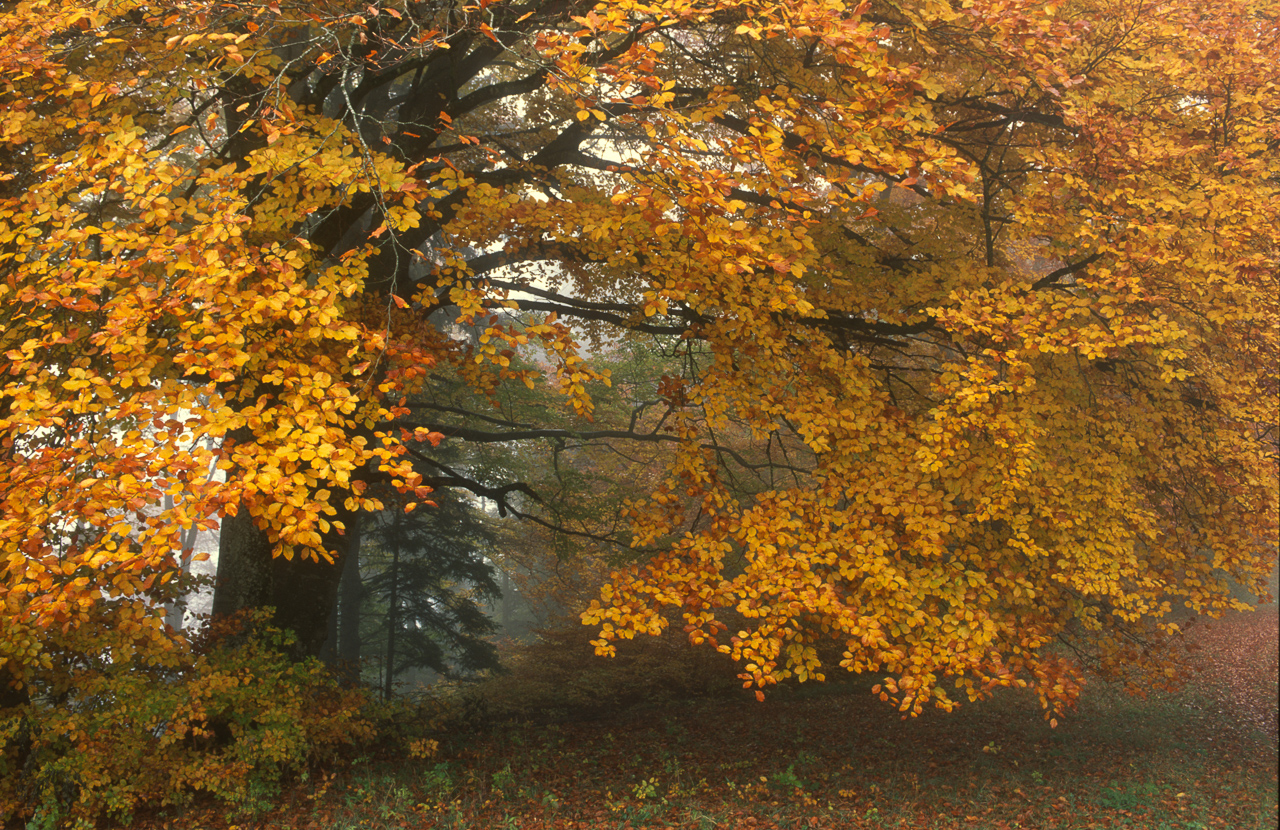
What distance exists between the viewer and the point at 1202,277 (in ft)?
17.9

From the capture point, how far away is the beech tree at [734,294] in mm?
3939

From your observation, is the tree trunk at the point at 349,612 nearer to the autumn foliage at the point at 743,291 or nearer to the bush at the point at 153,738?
the autumn foliage at the point at 743,291

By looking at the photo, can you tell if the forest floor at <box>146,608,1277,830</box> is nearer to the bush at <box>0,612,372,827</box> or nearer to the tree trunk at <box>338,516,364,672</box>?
the bush at <box>0,612,372,827</box>

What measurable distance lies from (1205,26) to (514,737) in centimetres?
1021

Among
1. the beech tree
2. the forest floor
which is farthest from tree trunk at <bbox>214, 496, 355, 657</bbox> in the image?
the forest floor

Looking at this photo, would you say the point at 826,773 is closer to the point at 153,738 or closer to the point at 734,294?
the point at 734,294

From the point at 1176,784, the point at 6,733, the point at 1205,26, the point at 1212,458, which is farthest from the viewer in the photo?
the point at 1176,784

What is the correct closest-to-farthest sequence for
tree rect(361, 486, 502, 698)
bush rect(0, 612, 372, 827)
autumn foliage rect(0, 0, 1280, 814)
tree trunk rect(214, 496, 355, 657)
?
autumn foliage rect(0, 0, 1280, 814) < bush rect(0, 612, 372, 827) < tree trunk rect(214, 496, 355, 657) < tree rect(361, 486, 502, 698)

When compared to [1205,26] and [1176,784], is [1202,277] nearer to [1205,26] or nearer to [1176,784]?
[1205,26]

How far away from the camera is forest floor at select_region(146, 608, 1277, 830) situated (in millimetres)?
6219

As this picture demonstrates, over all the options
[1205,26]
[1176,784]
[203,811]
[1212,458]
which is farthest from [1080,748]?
[203,811]

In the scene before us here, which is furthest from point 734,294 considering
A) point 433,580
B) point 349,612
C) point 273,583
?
point 349,612

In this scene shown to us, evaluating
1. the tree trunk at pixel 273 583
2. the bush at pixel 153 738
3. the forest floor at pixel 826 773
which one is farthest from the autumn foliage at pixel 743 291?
the forest floor at pixel 826 773

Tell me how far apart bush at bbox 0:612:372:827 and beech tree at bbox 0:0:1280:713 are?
54 cm
